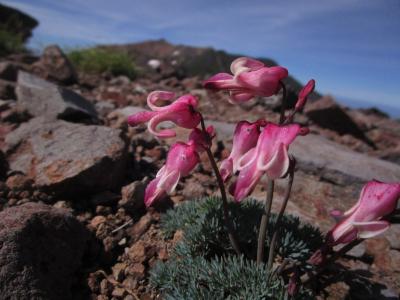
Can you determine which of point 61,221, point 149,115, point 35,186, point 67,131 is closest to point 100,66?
point 67,131

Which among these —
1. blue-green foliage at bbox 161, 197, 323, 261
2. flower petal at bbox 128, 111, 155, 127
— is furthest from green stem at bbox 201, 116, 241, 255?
flower petal at bbox 128, 111, 155, 127

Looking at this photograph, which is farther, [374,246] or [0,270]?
[374,246]

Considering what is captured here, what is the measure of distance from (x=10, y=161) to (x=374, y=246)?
3916 mm

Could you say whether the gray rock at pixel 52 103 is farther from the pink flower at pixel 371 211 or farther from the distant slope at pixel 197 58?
the distant slope at pixel 197 58

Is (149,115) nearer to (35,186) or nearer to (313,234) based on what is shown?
(313,234)

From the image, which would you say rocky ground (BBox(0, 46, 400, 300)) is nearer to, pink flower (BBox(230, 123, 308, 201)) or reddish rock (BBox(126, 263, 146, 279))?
reddish rock (BBox(126, 263, 146, 279))

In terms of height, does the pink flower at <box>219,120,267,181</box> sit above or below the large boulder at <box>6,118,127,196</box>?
above

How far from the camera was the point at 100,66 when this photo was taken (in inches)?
468

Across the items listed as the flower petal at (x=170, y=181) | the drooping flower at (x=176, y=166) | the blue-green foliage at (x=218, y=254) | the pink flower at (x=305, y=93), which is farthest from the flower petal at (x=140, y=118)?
the blue-green foliage at (x=218, y=254)

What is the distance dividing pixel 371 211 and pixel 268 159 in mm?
657

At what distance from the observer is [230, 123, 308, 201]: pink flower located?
1.84 m

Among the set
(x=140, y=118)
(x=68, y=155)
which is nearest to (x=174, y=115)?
(x=140, y=118)

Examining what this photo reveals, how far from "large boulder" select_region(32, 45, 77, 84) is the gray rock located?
3261 millimetres

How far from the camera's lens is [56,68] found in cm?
934
